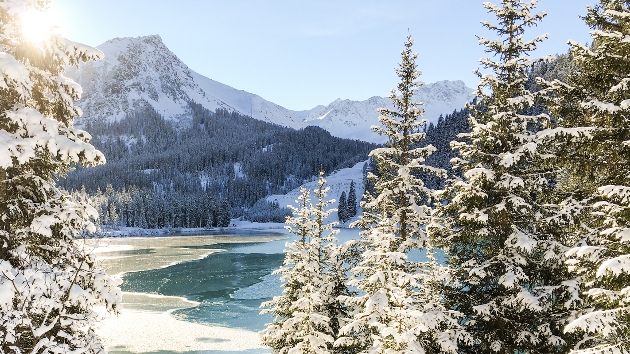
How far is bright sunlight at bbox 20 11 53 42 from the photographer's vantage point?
700 cm

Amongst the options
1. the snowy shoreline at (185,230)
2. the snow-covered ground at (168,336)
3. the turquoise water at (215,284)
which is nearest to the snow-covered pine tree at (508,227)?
the snow-covered ground at (168,336)

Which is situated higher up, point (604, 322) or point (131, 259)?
point (604, 322)

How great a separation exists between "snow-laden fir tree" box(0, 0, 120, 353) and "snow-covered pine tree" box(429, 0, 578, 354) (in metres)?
8.77

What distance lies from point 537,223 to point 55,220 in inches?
435

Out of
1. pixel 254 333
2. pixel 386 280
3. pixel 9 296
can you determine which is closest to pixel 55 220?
pixel 9 296

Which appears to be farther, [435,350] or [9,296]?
[435,350]

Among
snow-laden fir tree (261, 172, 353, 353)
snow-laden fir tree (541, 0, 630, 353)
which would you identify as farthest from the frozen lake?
snow-laden fir tree (541, 0, 630, 353)

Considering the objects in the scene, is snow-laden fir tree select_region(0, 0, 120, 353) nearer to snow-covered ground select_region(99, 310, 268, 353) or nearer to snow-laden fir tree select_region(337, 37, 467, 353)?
snow-laden fir tree select_region(337, 37, 467, 353)

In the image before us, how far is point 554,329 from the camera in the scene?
10.5 m

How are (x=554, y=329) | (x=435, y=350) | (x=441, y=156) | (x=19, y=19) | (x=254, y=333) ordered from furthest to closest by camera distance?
(x=441, y=156)
(x=254, y=333)
(x=435, y=350)
(x=554, y=329)
(x=19, y=19)

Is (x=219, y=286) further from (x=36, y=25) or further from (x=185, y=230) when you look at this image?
(x=185, y=230)

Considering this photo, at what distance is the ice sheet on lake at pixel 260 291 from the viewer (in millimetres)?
42531

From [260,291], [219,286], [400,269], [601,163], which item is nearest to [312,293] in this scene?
[400,269]

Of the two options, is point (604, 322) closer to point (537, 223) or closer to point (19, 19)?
point (537, 223)
